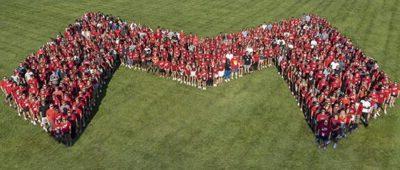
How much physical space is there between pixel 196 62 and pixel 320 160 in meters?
11.3

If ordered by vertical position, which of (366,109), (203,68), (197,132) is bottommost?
(197,132)

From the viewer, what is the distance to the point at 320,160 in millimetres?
22031

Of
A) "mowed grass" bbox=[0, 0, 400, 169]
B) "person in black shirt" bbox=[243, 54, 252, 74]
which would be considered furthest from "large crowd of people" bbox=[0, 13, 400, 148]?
"mowed grass" bbox=[0, 0, 400, 169]

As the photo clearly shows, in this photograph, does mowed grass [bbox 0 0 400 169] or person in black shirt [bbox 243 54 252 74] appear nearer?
mowed grass [bbox 0 0 400 169]

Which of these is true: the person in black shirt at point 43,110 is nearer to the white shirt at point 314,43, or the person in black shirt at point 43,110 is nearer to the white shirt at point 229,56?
the white shirt at point 229,56

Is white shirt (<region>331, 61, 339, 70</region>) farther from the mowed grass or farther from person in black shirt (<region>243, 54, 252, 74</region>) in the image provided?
person in black shirt (<region>243, 54, 252, 74</region>)

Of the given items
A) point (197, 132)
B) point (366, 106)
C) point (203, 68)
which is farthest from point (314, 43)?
point (197, 132)

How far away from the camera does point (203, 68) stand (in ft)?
92.9

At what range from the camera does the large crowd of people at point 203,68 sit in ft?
78.2

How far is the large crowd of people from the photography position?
23.8 m

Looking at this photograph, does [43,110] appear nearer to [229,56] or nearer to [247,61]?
[229,56]

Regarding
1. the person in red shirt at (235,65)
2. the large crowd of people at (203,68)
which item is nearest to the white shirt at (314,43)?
the large crowd of people at (203,68)

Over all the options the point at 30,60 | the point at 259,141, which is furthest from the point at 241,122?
the point at 30,60

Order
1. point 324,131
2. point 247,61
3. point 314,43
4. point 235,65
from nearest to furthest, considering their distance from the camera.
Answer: point 324,131, point 235,65, point 247,61, point 314,43
